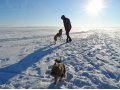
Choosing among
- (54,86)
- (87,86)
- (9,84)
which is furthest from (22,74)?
(87,86)

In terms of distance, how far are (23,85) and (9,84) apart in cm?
45

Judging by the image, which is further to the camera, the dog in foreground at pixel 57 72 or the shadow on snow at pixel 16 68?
the shadow on snow at pixel 16 68

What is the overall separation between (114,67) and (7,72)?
13.5 ft

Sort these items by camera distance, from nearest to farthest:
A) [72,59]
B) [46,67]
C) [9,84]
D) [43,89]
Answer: [43,89] → [9,84] → [46,67] → [72,59]

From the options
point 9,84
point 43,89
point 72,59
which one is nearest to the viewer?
point 43,89

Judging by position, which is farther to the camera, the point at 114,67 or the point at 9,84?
the point at 114,67

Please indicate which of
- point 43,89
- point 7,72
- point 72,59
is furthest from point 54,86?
point 72,59

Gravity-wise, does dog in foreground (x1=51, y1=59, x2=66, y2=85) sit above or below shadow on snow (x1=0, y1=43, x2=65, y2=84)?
above

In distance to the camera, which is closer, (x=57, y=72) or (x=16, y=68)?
(x=57, y=72)

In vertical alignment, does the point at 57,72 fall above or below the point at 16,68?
above

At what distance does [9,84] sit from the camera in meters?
7.03

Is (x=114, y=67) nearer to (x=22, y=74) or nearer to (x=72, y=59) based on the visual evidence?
(x=72, y=59)

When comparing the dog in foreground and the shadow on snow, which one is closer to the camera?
the dog in foreground

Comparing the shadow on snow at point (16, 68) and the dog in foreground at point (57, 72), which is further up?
the dog in foreground at point (57, 72)
